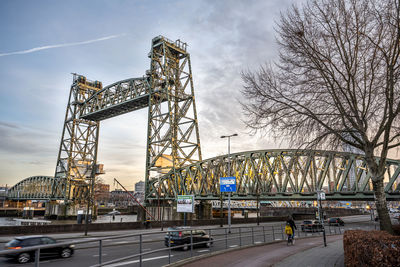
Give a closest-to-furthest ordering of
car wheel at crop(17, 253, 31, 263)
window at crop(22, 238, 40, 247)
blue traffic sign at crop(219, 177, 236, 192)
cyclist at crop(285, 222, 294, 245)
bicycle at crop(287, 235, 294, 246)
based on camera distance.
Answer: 1. car wheel at crop(17, 253, 31, 263)
2. window at crop(22, 238, 40, 247)
3. cyclist at crop(285, 222, 294, 245)
4. bicycle at crop(287, 235, 294, 246)
5. blue traffic sign at crop(219, 177, 236, 192)

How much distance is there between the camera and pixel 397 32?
1159 cm

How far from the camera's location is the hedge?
728 centimetres

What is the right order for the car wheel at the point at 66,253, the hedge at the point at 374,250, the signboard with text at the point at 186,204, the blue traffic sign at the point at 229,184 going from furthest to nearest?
A: 1. the blue traffic sign at the point at 229,184
2. the signboard with text at the point at 186,204
3. the car wheel at the point at 66,253
4. the hedge at the point at 374,250

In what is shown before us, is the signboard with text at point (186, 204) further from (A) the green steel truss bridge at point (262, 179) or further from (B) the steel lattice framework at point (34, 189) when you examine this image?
(B) the steel lattice framework at point (34, 189)

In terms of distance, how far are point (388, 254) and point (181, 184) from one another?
166 feet

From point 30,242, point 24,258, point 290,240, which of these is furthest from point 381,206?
point 30,242

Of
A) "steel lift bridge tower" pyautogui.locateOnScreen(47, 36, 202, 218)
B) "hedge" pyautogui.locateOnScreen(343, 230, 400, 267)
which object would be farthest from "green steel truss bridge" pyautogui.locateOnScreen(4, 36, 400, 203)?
"hedge" pyautogui.locateOnScreen(343, 230, 400, 267)

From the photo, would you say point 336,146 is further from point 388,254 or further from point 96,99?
point 96,99

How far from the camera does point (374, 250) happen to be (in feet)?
25.0

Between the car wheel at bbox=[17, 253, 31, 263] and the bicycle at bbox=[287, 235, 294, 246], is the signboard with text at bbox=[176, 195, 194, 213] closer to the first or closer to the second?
the bicycle at bbox=[287, 235, 294, 246]

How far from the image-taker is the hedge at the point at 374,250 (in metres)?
7.28

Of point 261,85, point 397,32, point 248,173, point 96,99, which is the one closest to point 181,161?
point 248,173

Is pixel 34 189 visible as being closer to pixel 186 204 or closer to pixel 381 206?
pixel 186 204

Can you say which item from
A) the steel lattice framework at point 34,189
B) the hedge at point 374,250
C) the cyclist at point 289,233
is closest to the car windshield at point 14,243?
the hedge at point 374,250
